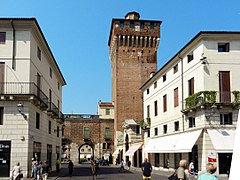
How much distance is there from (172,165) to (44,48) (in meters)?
16.0

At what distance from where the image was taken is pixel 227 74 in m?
26.4

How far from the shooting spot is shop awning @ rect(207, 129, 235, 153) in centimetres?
2430

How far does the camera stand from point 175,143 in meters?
30.6

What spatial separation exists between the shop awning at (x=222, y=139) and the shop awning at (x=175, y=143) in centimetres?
117

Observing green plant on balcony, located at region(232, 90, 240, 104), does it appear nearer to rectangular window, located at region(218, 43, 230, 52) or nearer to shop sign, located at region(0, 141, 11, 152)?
rectangular window, located at region(218, 43, 230, 52)

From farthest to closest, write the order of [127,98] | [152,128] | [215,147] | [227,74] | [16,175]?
1. [127,98]
2. [152,128]
3. [227,74]
4. [215,147]
5. [16,175]

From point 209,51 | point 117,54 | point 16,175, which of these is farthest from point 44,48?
point 117,54

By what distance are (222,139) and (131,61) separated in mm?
37971

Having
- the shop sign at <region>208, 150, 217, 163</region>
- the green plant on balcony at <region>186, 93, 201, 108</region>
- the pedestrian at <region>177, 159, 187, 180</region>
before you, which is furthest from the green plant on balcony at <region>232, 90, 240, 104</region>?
the pedestrian at <region>177, 159, 187, 180</region>

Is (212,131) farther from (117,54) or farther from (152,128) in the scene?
(117,54)

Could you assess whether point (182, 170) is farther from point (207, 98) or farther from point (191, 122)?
point (191, 122)

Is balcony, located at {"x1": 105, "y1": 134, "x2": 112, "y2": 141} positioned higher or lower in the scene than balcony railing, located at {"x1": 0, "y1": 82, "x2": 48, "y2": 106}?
lower

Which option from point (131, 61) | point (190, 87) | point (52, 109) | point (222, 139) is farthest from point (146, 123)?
point (131, 61)

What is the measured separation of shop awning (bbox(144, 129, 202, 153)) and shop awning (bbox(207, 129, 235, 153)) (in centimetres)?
117
